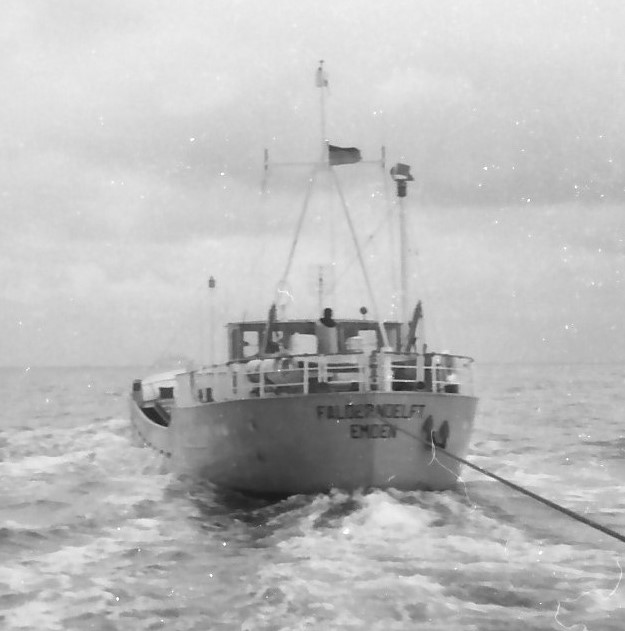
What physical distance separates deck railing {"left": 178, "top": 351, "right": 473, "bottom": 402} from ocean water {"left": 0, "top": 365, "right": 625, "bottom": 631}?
2023mm

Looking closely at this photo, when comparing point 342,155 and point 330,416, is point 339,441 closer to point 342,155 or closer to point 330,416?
point 330,416

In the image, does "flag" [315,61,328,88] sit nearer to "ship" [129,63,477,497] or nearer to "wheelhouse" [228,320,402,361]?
"ship" [129,63,477,497]

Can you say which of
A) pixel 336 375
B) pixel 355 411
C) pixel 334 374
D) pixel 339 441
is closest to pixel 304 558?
pixel 339 441

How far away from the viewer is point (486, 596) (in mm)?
10992

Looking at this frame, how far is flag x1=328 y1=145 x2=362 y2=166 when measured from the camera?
64.0 ft

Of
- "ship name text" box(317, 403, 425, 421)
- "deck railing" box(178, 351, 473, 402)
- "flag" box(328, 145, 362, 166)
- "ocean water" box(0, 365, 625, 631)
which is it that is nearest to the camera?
"ocean water" box(0, 365, 625, 631)

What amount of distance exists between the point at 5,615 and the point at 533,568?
22.8 ft

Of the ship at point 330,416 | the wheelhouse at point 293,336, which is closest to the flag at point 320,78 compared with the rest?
the ship at point 330,416

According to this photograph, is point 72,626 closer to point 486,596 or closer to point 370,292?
point 486,596

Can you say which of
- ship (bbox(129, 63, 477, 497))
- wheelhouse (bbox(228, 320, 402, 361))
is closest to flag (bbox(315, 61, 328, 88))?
ship (bbox(129, 63, 477, 497))

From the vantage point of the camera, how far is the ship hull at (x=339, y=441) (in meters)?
16.0

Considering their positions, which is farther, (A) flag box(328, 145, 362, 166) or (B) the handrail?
(A) flag box(328, 145, 362, 166)

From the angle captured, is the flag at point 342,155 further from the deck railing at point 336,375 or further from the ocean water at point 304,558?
the ocean water at point 304,558

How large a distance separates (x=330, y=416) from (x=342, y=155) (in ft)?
21.0
